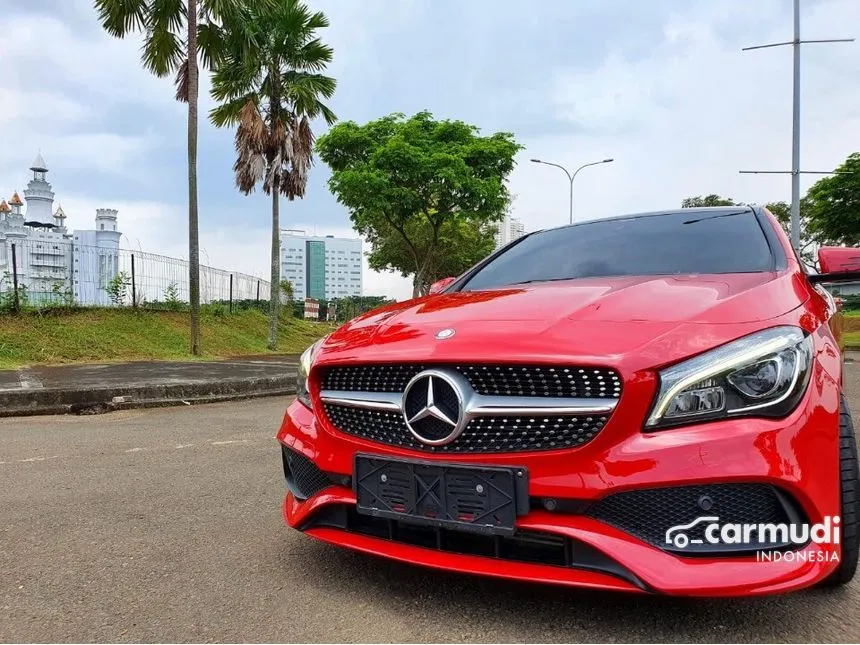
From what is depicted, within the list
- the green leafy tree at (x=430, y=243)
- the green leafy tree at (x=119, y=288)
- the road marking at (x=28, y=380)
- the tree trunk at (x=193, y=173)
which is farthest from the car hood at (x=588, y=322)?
the green leafy tree at (x=430, y=243)

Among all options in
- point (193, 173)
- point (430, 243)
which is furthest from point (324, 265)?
point (193, 173)

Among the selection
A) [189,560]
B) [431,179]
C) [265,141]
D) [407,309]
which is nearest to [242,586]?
[189,560]

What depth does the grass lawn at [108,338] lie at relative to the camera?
1137 cm

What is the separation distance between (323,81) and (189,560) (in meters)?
15.3

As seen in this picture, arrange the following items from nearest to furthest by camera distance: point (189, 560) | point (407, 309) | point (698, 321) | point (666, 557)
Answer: point (666, 557), point (698, 321), point (189, 560), point (407, 309)

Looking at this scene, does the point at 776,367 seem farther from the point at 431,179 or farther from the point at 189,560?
the point at 431,179

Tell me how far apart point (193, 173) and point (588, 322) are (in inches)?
467

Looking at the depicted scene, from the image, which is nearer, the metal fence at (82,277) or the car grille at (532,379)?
the car grille at (532,379)

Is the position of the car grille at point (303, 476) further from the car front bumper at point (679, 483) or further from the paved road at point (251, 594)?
the car front bumper at point (679, 483)

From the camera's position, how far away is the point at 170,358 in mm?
12211

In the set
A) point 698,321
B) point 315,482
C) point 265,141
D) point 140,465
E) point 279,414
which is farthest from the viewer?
point 265,141

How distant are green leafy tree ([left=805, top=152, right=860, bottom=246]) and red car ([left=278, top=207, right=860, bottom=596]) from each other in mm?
20238

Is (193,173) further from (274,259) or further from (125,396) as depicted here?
(125,396)

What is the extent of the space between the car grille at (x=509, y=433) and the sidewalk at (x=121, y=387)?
225 inches
